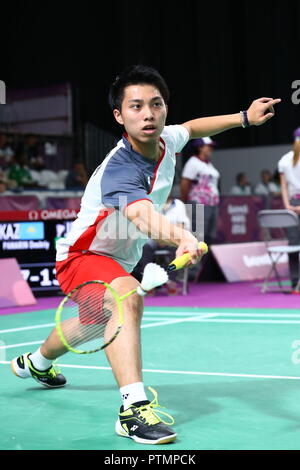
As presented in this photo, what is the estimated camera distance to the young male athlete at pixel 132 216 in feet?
9.97

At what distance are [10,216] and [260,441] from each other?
5.96m

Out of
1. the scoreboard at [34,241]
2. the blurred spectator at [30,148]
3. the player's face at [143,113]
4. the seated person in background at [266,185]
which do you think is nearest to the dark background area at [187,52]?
the seated person in background at [266,185]

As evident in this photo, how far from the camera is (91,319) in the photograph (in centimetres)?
337

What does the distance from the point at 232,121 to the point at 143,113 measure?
0.66 meters

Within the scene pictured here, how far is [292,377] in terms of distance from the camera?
4160mm

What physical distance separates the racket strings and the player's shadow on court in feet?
1.63

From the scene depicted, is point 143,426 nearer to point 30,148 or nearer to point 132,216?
point 132,216

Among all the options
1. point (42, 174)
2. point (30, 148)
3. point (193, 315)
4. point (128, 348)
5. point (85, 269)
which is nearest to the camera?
point (128, 348)

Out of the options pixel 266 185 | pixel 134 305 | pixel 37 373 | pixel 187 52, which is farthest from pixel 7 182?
Answer: pixel 134 305

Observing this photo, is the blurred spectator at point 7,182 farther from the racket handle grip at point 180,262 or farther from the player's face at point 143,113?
the racket handle grip at point 180,262

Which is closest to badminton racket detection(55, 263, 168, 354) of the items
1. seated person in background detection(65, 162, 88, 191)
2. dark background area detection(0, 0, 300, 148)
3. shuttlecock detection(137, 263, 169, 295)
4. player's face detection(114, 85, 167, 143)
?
shuttlecock detection(137, 263, 169, 295)

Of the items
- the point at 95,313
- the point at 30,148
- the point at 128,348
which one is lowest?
the point at 128,348

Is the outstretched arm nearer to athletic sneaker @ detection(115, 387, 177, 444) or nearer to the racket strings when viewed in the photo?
the racket strings

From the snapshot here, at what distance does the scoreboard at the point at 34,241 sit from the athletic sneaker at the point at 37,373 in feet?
14.5
